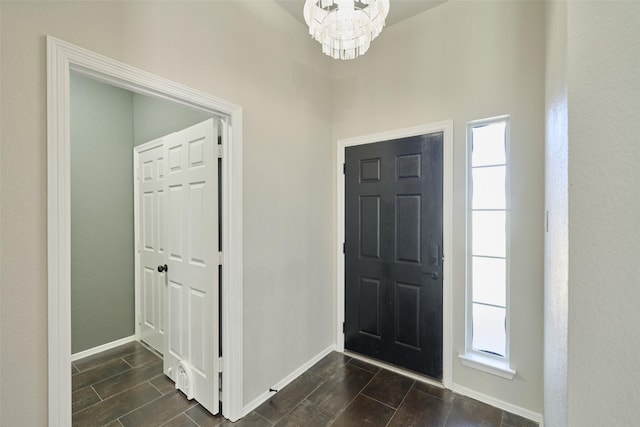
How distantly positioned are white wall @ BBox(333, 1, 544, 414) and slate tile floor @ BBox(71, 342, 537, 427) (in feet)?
0.98

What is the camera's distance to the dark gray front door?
216 cm

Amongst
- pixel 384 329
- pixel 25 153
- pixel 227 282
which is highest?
pixel 25 153

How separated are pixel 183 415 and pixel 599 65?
8.80ft

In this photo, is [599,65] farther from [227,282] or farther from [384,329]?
[384,329]

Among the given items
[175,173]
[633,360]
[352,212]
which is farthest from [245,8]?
[633,360]

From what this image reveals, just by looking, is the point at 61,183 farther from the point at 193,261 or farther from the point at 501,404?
the point at 501,404

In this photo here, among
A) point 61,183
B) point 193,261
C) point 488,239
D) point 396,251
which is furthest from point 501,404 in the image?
point 61,183

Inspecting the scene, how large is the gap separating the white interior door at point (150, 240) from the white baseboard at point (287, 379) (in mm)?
1217

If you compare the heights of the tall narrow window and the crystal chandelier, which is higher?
the crystal chandelier

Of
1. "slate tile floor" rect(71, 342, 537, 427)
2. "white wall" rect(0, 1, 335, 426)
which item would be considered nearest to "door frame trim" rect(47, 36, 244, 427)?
"white wall" rect(0, 1, 335, 426)

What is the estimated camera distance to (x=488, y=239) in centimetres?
202

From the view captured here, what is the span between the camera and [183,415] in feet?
5.98

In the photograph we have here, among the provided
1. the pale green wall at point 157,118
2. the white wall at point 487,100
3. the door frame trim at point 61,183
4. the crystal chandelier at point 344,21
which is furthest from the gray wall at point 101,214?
the white wall at point 487,100

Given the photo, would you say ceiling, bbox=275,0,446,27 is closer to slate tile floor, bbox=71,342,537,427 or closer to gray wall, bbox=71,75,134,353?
gray wall, bbox=71,75,134,353
